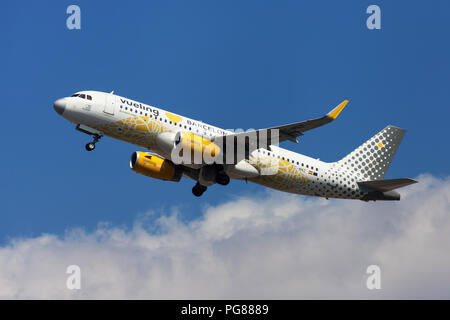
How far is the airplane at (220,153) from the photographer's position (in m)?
43.2

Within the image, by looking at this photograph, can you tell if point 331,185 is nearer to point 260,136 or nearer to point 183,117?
point 260,136

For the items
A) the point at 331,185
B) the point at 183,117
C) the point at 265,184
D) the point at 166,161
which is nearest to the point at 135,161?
the point at 166,161

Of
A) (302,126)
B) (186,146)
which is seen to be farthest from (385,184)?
(186,146)

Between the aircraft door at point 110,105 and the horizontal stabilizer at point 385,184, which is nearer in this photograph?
the aircraft door at point 110,105

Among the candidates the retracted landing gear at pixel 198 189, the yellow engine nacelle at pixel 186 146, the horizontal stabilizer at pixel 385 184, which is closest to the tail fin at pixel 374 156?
the horizontal stabilizer at pixel 385 184

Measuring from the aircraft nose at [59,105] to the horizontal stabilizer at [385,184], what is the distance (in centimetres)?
2145

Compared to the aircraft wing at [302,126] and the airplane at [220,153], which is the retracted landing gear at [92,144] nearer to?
the airplane at [220,153]

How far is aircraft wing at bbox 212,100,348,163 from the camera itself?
3930 centimetres

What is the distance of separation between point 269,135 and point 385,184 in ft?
35.0

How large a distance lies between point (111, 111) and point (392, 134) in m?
23.0

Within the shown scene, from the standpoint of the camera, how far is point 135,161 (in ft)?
158

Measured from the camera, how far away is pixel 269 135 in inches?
1673

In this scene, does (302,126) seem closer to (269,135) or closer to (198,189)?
(269,135)

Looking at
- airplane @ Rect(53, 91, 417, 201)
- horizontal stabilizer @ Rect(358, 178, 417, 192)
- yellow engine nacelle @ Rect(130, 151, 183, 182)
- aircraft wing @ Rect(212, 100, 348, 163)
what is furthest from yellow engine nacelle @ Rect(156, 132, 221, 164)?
horizontal stabilizer @ Rect(358, 178, 417, 192)
